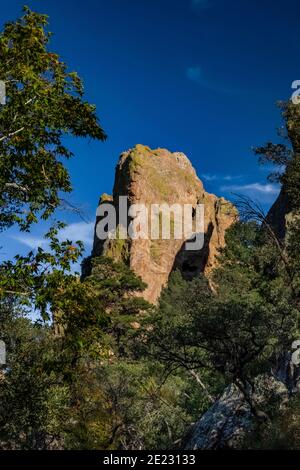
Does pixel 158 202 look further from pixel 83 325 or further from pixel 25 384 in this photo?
pixel 83 325

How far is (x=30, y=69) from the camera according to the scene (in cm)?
970

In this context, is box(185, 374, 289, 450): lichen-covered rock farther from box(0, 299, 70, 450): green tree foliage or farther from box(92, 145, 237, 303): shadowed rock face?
box(92, 145, 237, 303): shadowed rock face

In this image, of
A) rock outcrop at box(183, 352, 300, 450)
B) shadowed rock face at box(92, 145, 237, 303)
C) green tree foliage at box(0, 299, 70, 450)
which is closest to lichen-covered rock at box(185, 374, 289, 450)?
rock outcrop at box(183, 352, 300, 450)

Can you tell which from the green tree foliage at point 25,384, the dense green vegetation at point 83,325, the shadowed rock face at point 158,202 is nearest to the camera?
the dense green vegetation at point 83,325

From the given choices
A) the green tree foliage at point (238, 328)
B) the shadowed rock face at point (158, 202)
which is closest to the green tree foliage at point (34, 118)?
the green tree foliage at point (238, 328)

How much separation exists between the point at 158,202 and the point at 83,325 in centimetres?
8664

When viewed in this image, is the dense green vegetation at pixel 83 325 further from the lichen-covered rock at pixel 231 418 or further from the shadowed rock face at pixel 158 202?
the shadowed rock face at pixel 158 202

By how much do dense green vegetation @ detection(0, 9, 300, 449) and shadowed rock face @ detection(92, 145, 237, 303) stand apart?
4693 cm

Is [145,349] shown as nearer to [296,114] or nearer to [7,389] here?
[7,389]

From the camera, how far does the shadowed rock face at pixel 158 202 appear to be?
85750 mm

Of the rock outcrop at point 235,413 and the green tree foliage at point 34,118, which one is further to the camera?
the rock outcrop at point 235,413

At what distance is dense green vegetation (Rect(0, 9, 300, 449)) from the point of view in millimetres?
10008

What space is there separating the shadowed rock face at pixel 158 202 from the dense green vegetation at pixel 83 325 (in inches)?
1847

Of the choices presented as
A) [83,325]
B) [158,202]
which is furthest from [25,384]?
[158,202]
